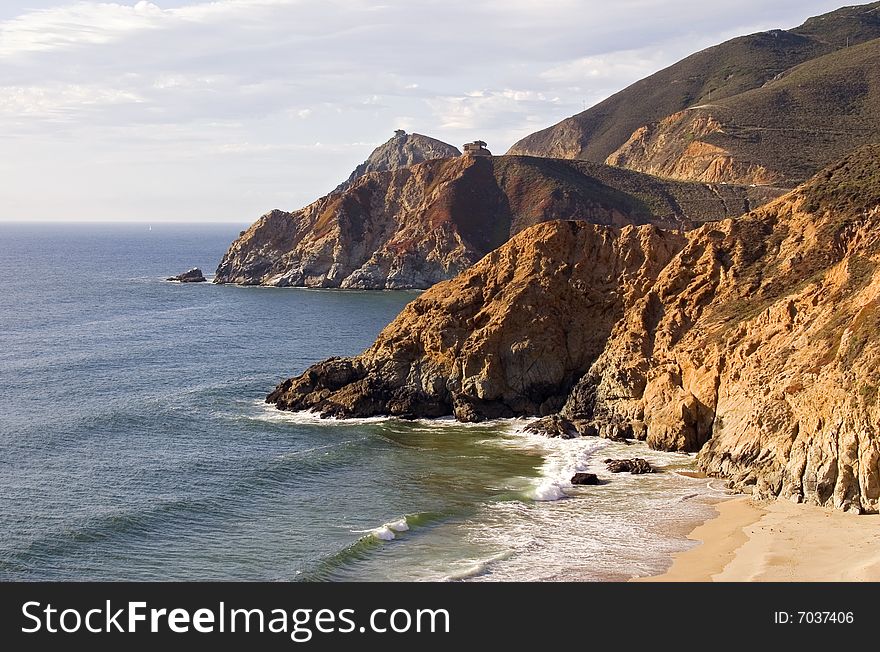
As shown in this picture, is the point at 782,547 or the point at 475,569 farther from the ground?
the point at 475,569

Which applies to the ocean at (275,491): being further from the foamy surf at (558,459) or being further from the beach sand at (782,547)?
the beach sand at (782,547)

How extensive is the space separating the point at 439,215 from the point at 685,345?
9852cm

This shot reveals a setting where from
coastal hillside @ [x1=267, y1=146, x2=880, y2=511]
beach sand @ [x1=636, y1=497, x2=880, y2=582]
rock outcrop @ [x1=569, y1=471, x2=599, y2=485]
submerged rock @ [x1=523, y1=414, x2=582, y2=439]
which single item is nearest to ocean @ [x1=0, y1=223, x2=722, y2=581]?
rock outcrop @ [x1=569, y1=471, x2=599, y2=485]

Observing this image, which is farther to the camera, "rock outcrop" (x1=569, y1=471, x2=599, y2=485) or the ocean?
"rock outcrop" (x1=569, y1=471, x2=599, y2=485)

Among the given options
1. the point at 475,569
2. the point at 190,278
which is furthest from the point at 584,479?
the point at 190,278

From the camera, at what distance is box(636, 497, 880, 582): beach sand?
32.8 meters

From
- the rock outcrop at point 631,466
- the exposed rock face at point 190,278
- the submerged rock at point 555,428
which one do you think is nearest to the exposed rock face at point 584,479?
the rock outcrop at point 631,466

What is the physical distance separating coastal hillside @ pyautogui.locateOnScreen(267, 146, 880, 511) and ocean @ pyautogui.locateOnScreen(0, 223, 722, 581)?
241 centimetres

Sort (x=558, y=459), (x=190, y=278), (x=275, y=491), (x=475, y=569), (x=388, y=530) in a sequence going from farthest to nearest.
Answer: (x=190, y=278)
(x=558, y=459)
(x=275, y=491)
(x=388, y=530)
(x=475, y=569)

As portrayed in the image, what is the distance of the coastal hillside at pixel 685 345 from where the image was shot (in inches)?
1623

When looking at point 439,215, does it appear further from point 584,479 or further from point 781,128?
point 584,479

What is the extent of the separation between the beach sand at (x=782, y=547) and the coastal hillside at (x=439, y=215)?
10138 centimetres

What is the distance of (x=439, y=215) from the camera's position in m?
149

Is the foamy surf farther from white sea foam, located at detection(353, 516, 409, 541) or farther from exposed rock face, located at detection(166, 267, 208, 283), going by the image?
exposed rock face, located at detection(166, 267, 208, 283)
